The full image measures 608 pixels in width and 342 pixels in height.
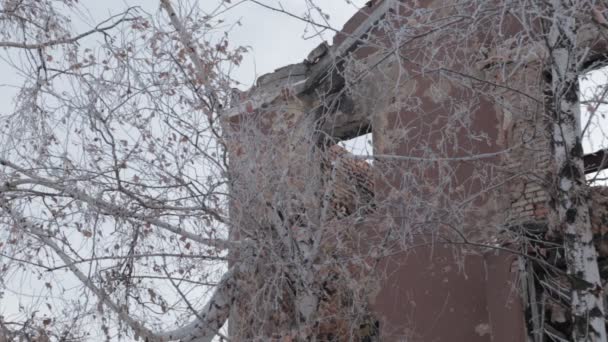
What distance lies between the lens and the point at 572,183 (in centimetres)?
562

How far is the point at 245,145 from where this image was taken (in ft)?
26.0

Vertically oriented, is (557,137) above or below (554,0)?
below

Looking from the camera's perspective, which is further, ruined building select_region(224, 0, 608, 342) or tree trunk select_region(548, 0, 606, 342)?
ruined building select_region(224, 0, 608, 342)

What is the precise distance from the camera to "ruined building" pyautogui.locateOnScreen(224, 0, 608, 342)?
289 inches

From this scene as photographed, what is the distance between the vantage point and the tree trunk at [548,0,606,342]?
17.5 feet

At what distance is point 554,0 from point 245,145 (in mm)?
3547

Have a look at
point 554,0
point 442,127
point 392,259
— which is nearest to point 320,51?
point 442,127

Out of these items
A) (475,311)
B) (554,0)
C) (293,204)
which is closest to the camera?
(554,0)

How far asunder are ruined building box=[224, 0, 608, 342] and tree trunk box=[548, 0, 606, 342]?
392mm

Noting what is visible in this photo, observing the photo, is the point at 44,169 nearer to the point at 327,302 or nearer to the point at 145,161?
the point at 145,161

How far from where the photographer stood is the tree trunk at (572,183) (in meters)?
5.32

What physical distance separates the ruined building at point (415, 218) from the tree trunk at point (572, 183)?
0.39 metres

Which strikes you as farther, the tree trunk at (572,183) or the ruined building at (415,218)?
the ruined building at (415,218)

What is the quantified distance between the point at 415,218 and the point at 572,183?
6.84 ft
